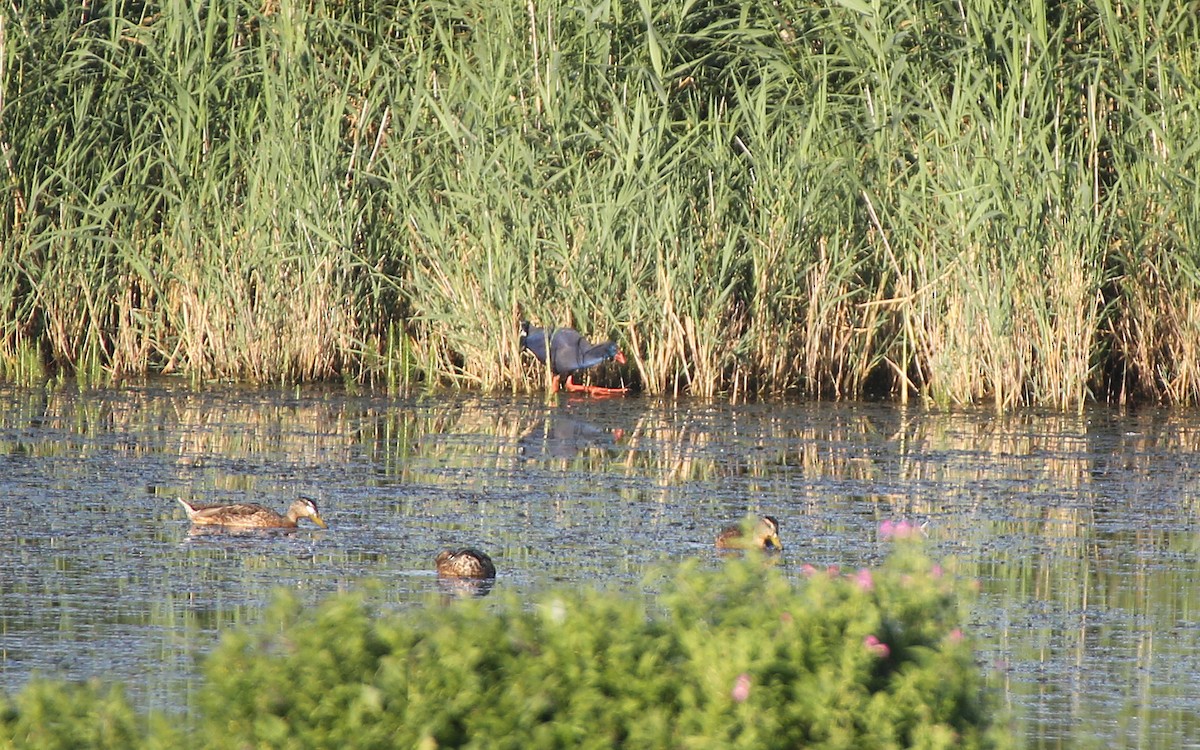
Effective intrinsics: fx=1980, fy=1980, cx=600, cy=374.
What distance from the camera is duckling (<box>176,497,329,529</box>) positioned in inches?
268

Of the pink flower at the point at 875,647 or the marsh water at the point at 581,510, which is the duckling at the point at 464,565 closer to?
the marsh water at the point at 581,510

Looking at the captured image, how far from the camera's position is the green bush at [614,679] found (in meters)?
2.86

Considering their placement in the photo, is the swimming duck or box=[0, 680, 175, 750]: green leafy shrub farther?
the swimming duck

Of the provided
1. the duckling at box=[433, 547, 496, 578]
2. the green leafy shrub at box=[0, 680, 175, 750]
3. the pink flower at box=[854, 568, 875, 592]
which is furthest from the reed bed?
the green leafy shrub at box=[0, 680, 175, 750]

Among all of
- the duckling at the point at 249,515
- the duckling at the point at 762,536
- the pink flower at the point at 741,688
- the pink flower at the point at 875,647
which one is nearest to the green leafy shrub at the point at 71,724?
the pink flower at the point at 741,688

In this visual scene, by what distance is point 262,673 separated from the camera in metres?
2.92

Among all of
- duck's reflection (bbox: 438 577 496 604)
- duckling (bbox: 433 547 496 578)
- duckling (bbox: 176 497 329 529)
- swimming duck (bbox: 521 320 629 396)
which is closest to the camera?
duck's reflection (bbox: 438 577 496 604)

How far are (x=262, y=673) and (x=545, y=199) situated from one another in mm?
7850

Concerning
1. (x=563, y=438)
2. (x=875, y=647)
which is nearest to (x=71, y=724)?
(x=875, y=647)

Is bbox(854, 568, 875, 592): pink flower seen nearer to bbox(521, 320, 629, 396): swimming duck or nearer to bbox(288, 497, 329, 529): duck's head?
bbox(288, 497, 329, 529): duck's head

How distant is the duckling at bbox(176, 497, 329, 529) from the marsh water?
0.08m

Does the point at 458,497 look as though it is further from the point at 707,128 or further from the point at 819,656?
the point at 819,656

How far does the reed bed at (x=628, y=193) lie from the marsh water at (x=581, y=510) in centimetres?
47

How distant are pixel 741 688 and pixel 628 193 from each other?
7.65m
